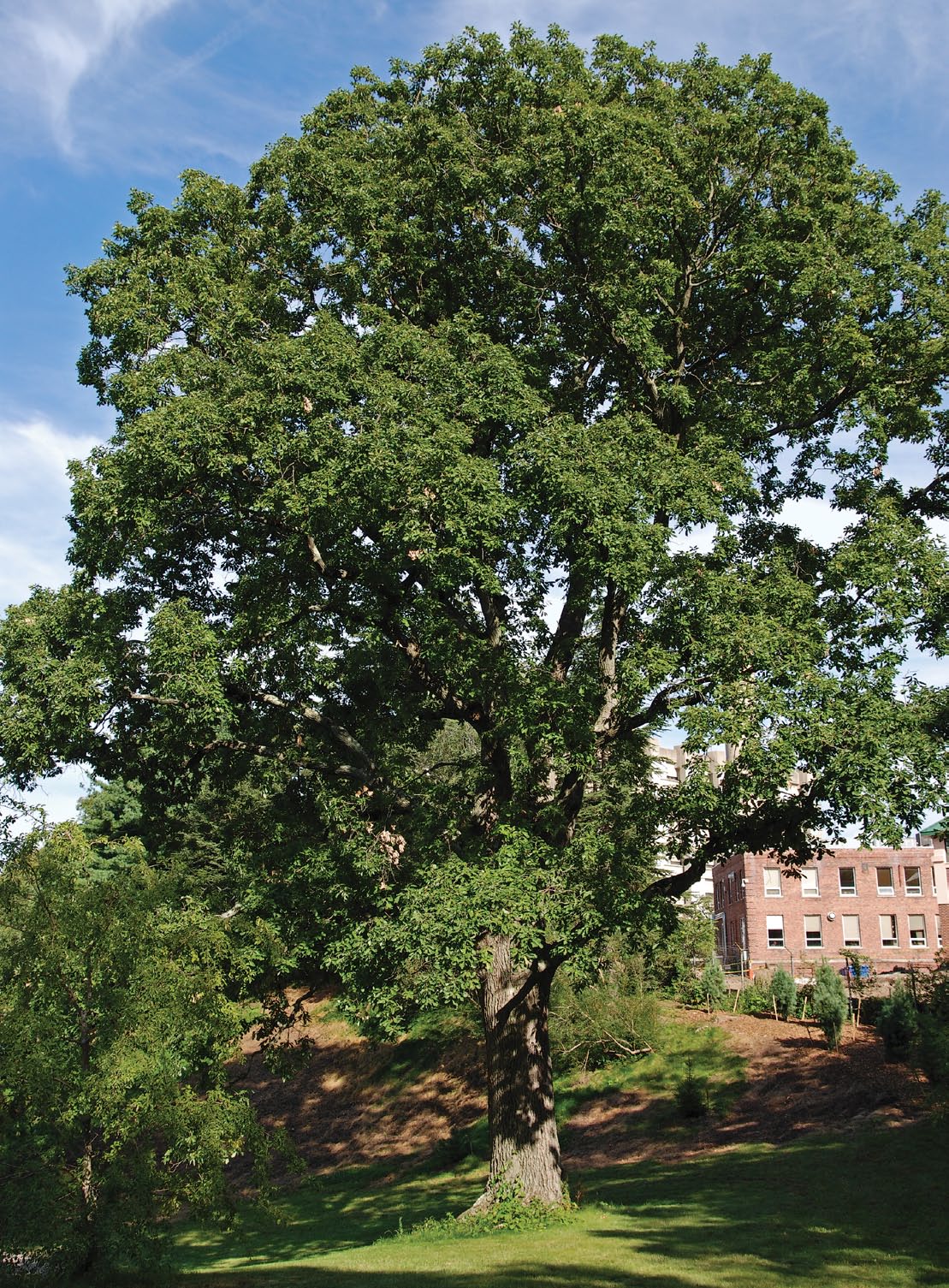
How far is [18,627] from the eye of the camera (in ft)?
49.6

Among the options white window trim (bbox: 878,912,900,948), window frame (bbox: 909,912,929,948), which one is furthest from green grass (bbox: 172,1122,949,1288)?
window frame (bbox: 909,912,929,948)

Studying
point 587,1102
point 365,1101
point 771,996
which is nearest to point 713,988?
point 771,996

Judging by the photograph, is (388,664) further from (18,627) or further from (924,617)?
(924,617)

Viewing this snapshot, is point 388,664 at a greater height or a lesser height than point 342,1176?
greater

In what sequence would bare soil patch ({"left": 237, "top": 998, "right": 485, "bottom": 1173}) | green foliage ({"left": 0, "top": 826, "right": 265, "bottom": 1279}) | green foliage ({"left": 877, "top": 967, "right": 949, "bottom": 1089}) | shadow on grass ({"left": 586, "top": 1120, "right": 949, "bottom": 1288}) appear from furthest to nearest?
bare soil patch ({"left": 237, "top": 998, "right": 485, "bottom": 1173}) < green foliage ({"left": 877, "top": 967, "right": 949, "bottom": 1089}) < shadow on grass ({"left": 586, "top": 1120, "right": 949, "bottom": 1288}) < green foliage ({"left": 0, "top": 826, "right": 265, "bottom": 1279})

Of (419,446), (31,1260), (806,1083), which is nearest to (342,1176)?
(806,1083)

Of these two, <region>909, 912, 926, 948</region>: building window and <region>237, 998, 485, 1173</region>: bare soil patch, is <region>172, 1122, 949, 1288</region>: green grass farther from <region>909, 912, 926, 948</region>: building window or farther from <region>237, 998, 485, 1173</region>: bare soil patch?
<region>909, 912, 926, 948</region>: building window

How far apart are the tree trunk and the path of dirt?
3.27 meters

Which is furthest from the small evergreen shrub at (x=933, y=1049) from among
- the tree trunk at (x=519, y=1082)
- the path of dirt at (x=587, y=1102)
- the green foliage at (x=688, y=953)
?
the tree trunk at (x=519, y=1082)

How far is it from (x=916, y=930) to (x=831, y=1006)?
98.3ft

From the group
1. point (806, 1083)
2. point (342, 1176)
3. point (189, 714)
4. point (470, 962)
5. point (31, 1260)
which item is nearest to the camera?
point (31, 1260)

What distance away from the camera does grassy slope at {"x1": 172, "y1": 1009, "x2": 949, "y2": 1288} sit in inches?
466

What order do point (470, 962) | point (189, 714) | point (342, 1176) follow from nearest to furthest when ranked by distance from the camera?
point (470, 962), point (189, 714), point (342, 1176)

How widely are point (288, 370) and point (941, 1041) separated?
15180mm
